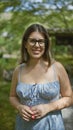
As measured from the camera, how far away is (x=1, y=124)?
561cm

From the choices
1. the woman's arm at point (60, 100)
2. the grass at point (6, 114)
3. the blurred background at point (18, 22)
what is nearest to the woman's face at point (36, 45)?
the woman's arm at point (60, 100)

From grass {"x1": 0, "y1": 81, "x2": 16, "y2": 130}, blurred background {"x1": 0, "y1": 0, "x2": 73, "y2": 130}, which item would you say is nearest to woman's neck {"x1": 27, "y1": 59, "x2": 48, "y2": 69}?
blurred background {"x1": 0, "y1": 0, "x2": 73, "y2": 130}

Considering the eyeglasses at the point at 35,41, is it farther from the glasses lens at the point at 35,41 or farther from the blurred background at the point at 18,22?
the blurred background at the point at 18,22

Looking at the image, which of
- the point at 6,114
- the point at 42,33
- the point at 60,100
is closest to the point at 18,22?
the point at 6,114

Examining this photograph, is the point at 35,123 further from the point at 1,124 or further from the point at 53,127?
the point at 1,124

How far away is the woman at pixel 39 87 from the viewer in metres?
2.26

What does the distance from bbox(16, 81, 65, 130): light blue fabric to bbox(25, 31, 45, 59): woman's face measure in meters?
0.23

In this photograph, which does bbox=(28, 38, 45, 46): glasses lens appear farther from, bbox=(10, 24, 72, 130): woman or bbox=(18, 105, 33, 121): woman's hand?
bbox=(18, 105, 33, 121): woman's hand

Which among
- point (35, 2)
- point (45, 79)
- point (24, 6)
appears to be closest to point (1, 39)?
point (24, 6)

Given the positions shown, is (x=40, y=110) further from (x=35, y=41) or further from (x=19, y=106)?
(x=35, y=41)

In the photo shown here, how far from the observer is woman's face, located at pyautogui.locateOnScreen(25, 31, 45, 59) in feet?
7.63

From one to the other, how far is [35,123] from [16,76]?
1.22 ft

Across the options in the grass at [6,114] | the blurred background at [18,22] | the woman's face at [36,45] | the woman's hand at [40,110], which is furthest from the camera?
the grass at [6,114]

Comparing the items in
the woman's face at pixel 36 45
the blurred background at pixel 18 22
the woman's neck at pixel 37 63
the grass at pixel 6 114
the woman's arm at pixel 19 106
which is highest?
the woman's face at pixel 36 45
